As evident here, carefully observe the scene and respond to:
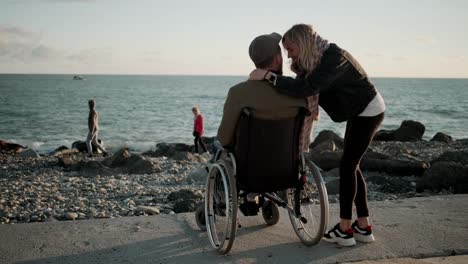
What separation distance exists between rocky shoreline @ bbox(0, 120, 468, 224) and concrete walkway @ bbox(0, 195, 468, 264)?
4.91ft

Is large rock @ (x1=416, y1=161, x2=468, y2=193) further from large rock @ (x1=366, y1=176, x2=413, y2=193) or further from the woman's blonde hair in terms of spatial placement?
the woman's blonde hair

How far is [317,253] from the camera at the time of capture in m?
3.92

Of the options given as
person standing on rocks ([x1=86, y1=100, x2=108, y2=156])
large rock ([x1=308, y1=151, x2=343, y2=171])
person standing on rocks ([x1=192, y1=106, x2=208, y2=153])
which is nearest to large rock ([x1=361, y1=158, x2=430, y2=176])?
large rock ([x1=308, y1=151, x2=343, y2=171])

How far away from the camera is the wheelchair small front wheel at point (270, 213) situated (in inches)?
183

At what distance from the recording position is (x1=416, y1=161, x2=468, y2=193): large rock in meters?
7.21

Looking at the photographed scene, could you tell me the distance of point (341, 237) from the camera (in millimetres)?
4094

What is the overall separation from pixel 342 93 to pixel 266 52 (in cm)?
64

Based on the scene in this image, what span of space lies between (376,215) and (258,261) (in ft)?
5.45

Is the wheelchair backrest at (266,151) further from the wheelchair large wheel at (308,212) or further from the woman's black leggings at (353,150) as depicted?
the woman's black leggings at (353,150)

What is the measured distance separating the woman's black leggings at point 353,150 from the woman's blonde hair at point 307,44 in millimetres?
580

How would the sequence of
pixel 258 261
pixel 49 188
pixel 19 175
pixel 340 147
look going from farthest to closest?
pixel 340 147 < pixel 19 175 < pixel 49 188 < pixel 258 261

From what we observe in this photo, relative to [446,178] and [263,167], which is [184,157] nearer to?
[446,178]

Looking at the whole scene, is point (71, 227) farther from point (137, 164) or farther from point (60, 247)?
point (137, 164)

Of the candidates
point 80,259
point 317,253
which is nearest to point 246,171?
point 317,253
